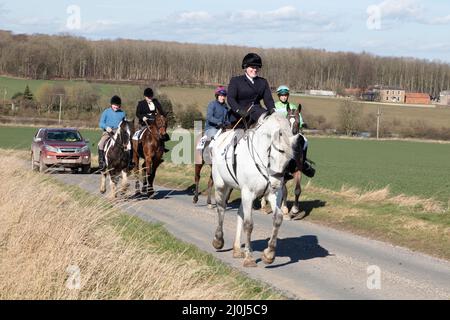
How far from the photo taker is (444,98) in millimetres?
161750

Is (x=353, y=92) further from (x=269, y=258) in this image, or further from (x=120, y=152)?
(x=269, y=258)

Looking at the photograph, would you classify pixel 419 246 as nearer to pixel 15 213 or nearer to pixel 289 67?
pixel 15 213

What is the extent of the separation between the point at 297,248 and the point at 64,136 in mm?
21803

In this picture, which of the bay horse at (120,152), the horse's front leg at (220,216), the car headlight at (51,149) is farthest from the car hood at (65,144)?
the horse's front leg at (220,216)

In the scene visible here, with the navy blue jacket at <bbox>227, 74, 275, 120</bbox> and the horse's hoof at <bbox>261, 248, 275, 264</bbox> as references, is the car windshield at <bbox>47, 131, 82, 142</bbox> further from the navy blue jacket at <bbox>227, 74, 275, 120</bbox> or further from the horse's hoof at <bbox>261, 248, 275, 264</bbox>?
the horse's hoof at <bbox>261, 248, 275, 264</bbox>

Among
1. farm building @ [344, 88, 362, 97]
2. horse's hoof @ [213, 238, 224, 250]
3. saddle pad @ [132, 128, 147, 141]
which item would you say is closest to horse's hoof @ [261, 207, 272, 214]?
saddle pad @ [132, 128, 147, 141]

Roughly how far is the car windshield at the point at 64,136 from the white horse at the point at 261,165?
22.0m

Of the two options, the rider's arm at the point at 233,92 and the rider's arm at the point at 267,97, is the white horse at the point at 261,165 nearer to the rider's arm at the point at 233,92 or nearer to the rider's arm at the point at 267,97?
the rider's arm at the point at 233,92

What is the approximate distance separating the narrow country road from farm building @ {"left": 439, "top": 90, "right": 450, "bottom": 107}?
14908 centimetres

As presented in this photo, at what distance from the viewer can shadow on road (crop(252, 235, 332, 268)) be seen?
1152cm

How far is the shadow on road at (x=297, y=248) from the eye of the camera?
453 inches
